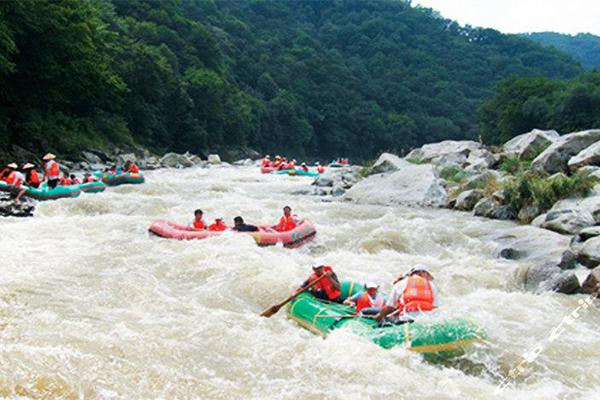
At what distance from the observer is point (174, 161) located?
33.1 metres

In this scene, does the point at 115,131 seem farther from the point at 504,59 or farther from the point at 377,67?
the point at 504,59

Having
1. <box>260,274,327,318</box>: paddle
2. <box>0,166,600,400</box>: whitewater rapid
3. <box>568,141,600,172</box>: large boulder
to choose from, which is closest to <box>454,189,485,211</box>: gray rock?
<box>568,141,600,172</box>: large boulder

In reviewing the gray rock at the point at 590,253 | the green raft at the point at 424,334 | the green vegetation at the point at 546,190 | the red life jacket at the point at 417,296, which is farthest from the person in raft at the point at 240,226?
the green vegetation at the point at 546,190

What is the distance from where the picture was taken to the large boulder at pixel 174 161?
32.6 meters

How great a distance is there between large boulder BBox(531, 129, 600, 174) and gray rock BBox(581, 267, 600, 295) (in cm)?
926

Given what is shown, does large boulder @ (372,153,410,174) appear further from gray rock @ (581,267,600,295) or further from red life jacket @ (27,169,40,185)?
gray rock @ (581,267,600,295)

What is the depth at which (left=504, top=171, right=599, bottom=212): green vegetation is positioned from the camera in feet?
44.0

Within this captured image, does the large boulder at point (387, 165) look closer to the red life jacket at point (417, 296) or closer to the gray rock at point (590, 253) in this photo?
the gray rock at point (590, 253)

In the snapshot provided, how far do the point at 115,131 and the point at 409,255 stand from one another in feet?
91.9

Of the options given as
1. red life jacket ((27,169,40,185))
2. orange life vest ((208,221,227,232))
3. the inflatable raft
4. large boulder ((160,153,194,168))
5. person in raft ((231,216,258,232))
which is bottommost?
large boulder ((160,153,194,168))

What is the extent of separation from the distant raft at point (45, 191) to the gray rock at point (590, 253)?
12.2 metres

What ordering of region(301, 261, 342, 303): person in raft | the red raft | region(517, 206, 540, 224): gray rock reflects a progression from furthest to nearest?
region(517, 206, 540, 224): gray rock < the red raft < region(301, 261, 342, 303): person in raft

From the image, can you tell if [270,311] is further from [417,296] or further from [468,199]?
[468,199]

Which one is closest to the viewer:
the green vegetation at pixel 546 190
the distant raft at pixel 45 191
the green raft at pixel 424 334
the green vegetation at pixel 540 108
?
the green raft at pixel 424 334
